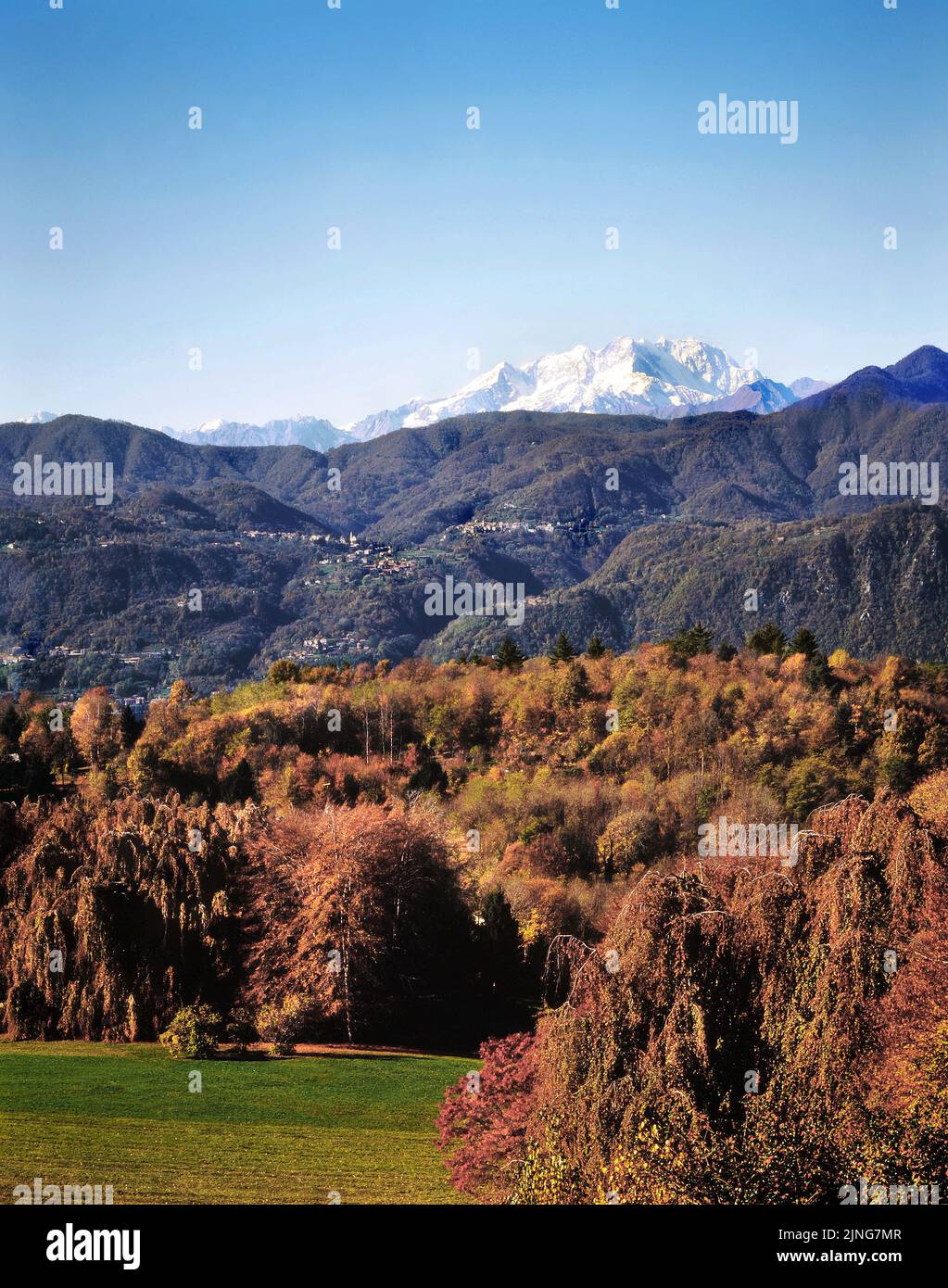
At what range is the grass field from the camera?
19.0 m

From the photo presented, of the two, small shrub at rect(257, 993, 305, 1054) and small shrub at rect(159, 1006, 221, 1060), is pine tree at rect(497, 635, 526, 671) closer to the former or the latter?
small shrub at rect(257, 993, 305, 1054)

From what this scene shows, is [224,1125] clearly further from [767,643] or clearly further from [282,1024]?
[767,643]

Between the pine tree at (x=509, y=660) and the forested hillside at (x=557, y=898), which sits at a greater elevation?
the pine tree at (x=509, y=660)

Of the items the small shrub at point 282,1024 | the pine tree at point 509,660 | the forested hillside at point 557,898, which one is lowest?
the small shrub at point 282,1024

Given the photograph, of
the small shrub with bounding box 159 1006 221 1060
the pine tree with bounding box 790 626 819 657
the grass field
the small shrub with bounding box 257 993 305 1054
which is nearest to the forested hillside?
the small shrub with bounding box 257 993 305 1054

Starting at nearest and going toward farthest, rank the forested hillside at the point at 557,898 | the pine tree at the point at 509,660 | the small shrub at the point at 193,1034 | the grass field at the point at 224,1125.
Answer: the forested hillside at the point at 557,898 → the grass field at the point at 224,1125 → the small shrub at the point at 193,1034 → the pine tree at the point at 509,660

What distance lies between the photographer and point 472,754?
217ft

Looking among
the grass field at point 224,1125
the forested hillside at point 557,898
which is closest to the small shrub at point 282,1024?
the forested hillside at point 557,898

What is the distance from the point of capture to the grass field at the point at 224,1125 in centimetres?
1900

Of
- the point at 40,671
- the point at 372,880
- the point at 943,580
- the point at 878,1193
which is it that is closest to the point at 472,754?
the point at 372,880

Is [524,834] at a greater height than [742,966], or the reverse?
[742,966]

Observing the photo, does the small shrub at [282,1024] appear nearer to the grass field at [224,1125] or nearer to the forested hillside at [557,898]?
the forested hillside at [557,898]
